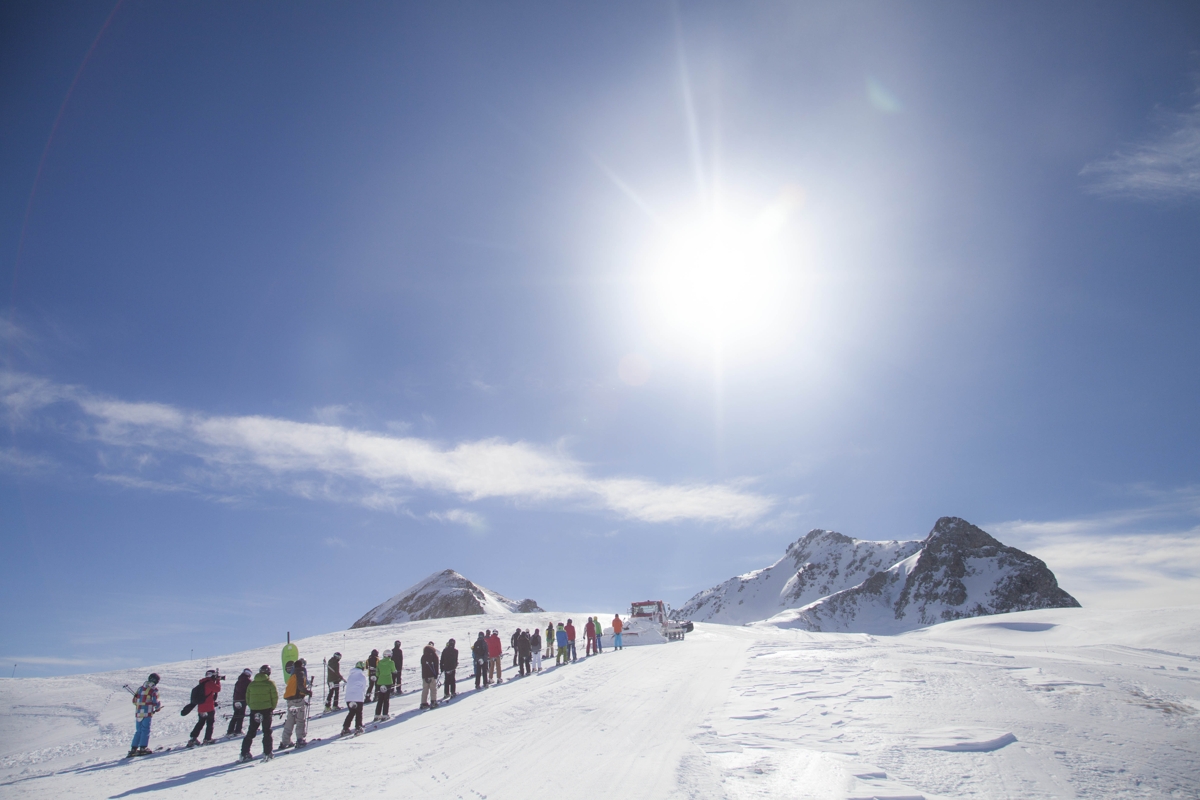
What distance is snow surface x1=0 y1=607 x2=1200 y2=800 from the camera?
7.83 metres

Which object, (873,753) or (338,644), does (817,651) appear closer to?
(873,753)

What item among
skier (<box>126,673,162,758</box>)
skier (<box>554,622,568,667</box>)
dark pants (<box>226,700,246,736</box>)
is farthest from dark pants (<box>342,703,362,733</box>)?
skier (<box>554,622,568,667</box>)

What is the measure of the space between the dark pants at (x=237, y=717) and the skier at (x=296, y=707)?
3.20 m

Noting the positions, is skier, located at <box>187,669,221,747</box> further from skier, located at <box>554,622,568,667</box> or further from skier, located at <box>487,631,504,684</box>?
skier, located at <box>554,622,568,667</box>

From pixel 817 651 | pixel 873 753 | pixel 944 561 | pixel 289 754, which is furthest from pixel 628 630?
pixel 944 561

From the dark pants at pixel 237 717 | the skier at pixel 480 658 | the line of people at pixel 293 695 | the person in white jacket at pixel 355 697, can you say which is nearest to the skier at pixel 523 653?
the line of people at pixel 293 695

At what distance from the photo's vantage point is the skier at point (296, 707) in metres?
12.8

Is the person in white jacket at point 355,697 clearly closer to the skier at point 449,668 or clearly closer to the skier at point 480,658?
the skier at point 449,668

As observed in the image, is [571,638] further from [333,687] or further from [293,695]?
[293,695]

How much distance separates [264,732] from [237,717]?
4.28 meters

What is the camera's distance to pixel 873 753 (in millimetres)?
8828

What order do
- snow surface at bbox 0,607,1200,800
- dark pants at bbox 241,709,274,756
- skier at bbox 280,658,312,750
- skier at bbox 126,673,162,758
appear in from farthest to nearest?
skier at bbox 126,673,162,758 < skier at bbox 280,658,312,750 < dark pants at bbox 241,709,274,756 < snow surface at bbox 0,607,1200,800

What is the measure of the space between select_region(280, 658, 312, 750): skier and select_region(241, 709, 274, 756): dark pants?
0.51m

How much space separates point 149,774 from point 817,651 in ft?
67.7
